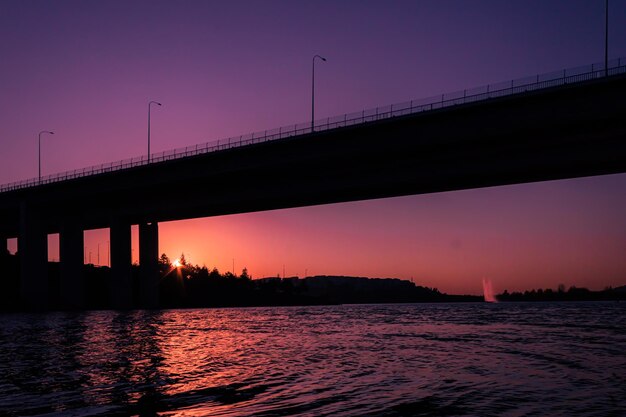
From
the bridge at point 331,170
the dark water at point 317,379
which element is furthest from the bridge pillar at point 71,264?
the dark water at point 317,379

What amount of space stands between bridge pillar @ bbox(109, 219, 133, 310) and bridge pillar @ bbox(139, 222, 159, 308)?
180 centimetres

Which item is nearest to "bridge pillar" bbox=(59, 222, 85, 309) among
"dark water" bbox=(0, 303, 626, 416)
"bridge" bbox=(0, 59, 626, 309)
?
"bridge" bbox=(0, 59, 626, 309)

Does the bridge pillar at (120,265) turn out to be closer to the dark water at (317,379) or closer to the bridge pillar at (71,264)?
the bridge pillar at (71,264)

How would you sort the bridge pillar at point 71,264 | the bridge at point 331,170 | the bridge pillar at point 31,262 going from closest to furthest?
1. the bridge at point 331,170
2. the bridge pillar at point 31,262
3. the bridge pillar at point 71,264

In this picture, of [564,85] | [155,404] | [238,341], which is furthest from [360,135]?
[155,404]

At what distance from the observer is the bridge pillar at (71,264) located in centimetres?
9969

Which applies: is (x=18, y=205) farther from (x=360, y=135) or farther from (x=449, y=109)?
(x=449, y=109)

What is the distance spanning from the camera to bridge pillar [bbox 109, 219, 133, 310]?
95188 mm

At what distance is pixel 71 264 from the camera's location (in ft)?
328

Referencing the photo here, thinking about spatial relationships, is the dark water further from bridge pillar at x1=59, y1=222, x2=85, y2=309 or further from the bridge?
bridge pillar at x1=59, y1=222, x2=85, y2=309

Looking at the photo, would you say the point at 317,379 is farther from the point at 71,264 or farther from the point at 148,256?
the point at 71,264

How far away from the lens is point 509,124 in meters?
54.1

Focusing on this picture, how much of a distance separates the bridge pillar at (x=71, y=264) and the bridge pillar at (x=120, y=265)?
6419 millimetres

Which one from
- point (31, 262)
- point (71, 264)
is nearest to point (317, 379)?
point (31, 262)
